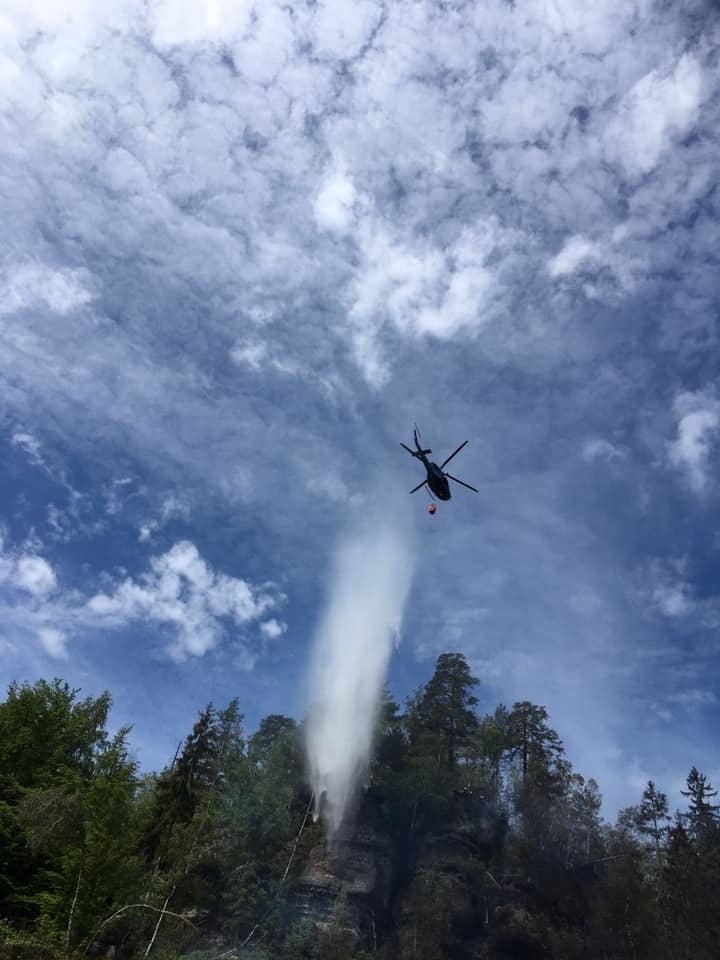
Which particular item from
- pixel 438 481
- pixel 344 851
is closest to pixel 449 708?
pixel 344 851

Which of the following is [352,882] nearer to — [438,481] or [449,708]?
[449,708]

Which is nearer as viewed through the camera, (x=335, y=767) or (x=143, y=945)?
(x=143, y=945)

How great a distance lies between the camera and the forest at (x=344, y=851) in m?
33.2

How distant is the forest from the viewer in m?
33.2

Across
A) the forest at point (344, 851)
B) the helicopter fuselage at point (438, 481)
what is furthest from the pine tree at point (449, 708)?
the helicopter fuselage at point (438, 481)

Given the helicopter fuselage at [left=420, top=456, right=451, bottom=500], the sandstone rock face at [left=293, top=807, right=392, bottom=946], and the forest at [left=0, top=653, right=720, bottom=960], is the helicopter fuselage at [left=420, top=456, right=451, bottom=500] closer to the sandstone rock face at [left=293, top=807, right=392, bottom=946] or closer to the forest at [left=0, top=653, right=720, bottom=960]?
the forest at [left=0, top=653, right=720, bottom=960]

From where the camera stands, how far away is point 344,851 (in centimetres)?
6341

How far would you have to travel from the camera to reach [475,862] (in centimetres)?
6669

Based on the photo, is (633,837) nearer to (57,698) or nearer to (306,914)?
(306,914)

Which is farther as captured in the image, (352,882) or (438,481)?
(352,882)

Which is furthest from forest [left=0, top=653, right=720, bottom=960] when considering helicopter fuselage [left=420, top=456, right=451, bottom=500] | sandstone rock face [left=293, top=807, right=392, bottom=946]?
helicopter fuselage [left=420, top=456, right=451, bottom=500]

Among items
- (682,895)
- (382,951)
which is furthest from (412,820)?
(682,895)

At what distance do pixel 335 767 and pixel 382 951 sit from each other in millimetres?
17041

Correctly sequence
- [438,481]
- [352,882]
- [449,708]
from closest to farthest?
[438,481]
[352,882]
[449,708]
